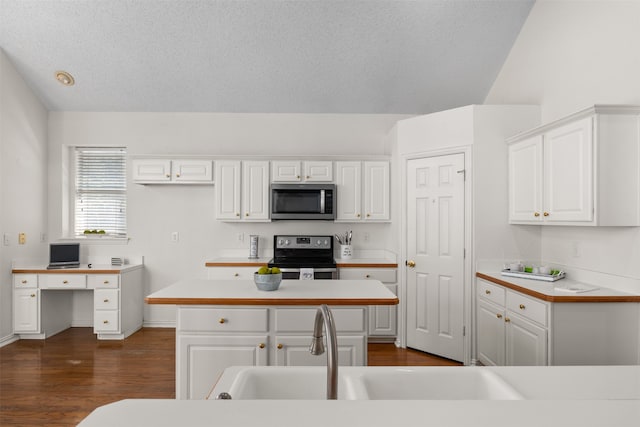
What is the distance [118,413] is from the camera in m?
0.58

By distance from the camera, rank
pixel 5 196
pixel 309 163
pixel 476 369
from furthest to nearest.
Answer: pixel 309 163 < pixel 5 196 < pixel 476 369

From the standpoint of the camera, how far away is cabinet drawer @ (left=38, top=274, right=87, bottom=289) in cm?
430

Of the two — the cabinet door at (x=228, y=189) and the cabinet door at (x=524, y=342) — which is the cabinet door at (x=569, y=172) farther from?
the cabinet door at (x=228, y=189)

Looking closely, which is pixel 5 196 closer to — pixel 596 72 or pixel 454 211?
pixel 454 211

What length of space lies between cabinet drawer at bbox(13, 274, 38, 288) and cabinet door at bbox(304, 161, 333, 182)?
10.3 feet

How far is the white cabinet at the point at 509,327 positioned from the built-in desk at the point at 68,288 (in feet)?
12.3

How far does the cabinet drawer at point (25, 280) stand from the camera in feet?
14.0

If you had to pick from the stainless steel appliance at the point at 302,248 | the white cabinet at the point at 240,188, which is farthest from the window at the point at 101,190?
the stainless steel appliance at the point at 302,248

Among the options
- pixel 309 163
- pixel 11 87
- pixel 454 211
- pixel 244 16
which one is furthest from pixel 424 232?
pixel 11 87

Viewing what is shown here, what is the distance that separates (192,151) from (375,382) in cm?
435

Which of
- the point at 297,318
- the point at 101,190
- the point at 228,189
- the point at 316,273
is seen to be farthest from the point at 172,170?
the point at 297,318

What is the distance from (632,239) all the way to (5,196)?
18.6 ft

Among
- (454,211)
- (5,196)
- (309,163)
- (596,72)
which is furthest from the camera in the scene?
(309,163)

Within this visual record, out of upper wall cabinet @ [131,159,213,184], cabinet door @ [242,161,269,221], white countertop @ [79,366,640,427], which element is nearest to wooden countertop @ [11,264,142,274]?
upper wall cabinet @ [131,159,213,184]
